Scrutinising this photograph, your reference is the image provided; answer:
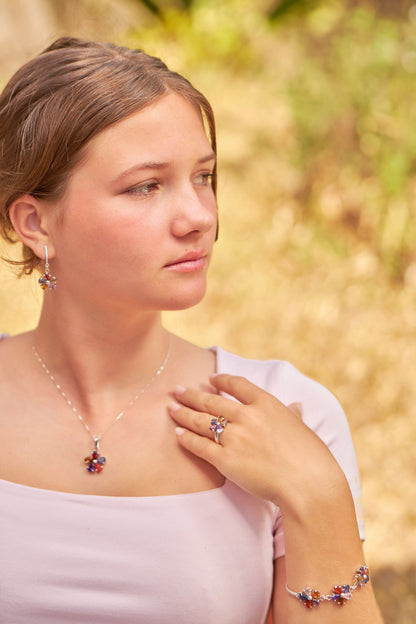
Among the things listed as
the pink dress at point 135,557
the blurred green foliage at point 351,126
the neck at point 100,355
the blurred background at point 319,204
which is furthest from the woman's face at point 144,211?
the blurred green foliage at point 351,126

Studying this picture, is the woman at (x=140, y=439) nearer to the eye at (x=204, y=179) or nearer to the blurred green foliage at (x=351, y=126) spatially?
the eye at (x=204, y=179)

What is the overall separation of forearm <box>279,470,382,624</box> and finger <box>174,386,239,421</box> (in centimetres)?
22

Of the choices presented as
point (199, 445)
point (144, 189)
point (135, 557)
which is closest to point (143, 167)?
point (144, 189)

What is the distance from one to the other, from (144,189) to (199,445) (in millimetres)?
523

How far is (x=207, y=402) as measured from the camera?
1.45 m

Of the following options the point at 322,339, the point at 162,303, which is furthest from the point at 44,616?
the point at 322,339

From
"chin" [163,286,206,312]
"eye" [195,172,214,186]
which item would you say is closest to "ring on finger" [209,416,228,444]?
"chin" [163,286,206,312]

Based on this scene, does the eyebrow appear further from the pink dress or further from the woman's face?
the pink dress

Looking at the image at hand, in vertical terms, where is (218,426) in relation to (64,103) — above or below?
below

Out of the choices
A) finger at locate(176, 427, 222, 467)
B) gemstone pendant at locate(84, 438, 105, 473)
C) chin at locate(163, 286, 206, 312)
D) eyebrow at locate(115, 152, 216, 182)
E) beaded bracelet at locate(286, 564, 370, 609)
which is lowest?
beaded bracelet at locate(286, 564, 370, 609)

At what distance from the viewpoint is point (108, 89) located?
4.47ft

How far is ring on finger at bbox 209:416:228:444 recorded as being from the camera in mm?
1383

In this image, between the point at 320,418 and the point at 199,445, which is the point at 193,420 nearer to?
the point at 199,445

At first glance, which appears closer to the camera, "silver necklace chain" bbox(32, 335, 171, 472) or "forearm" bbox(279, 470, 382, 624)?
"forearm" bbox(279, 470, 382, 624)
